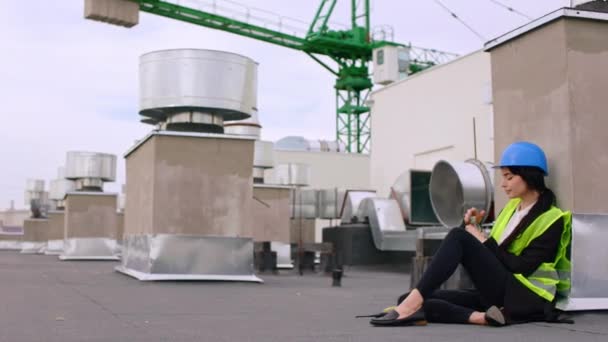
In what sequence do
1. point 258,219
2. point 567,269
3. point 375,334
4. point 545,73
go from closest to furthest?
point 375,334
point 567,269
point 545,73
point 258,219

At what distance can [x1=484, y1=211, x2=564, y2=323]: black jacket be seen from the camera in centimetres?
464

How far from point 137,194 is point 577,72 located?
6.93m

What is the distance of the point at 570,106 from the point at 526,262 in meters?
1.27

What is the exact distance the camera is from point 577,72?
5383 millimetres

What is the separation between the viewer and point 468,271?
4.65 m

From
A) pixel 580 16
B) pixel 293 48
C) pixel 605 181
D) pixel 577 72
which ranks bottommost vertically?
pixel 605 181

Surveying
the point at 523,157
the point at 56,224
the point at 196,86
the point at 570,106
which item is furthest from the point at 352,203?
the point at 523,157

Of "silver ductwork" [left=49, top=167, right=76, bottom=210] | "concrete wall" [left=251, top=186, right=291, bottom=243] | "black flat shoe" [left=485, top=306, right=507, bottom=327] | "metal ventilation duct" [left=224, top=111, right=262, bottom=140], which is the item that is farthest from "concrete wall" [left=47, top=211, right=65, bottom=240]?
"black flat shoe" [left=485, top=306, right=507, bottom=327]

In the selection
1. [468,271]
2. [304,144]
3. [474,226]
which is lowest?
[468,271]

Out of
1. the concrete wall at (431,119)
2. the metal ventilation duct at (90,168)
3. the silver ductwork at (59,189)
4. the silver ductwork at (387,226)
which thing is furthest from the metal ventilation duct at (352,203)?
the silver ductwork at (59,189)

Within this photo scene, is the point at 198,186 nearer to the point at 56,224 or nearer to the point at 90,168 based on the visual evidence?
the point at 90,168

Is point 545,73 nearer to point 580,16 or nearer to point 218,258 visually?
point 580,16

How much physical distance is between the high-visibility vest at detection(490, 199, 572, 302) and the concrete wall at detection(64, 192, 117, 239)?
17.1m

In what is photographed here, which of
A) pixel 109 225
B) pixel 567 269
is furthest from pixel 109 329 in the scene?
pixel 109 225
